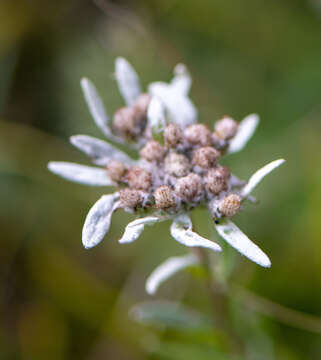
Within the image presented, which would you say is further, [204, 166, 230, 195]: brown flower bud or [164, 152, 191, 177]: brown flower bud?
[164, 152, 191, 177]: brown flower bud

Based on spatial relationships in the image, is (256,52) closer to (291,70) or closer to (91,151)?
(291,70)

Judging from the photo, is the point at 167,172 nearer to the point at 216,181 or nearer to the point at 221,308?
the point at 216,181

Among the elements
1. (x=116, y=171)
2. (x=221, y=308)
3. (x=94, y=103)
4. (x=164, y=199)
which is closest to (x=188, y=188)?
(x=164, y=199)

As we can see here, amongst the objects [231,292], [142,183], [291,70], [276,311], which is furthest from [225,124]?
[291,70]

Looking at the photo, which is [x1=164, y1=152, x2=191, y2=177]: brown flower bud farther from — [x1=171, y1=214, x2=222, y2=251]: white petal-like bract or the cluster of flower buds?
[x1=171, y1=214, x2=222, y2=251]: white petal-like bract

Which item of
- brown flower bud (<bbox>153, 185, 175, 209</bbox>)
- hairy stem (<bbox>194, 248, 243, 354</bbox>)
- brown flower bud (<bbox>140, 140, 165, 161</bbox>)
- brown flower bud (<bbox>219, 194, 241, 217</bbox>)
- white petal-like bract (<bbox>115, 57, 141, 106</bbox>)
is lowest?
hairy stem (<bbox>194, 248, 243, 354</bbox>)

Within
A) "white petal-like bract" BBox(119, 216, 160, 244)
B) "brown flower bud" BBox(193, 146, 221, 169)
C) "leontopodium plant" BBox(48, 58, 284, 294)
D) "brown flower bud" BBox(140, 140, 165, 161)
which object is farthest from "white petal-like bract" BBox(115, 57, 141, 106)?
"white petal-like bract" BBox(119, 216, 160, 244)

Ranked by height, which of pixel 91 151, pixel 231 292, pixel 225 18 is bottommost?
pixel 231 292
